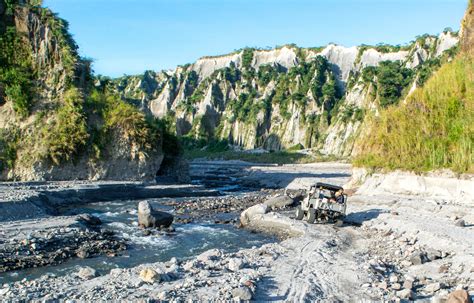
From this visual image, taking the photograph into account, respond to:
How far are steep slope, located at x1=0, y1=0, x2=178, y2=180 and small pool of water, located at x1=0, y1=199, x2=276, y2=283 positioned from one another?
1175 cm

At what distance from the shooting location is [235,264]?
43.9ft

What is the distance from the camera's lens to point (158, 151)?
42094 mm

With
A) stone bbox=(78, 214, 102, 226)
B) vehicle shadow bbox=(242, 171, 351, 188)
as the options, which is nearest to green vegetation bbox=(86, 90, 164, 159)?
vehicle shadow bbox=(242, 171, 351, 188)

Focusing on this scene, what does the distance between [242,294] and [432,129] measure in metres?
22.0

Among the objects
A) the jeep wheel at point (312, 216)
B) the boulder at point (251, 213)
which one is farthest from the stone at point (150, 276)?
the boulder at point (251, 213)

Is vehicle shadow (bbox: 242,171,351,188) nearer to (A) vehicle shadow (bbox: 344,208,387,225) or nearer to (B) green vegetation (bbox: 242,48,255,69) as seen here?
(A) vehicle shadow (bbox: 344,208,387,225)

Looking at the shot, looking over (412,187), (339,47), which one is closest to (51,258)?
(412,187)

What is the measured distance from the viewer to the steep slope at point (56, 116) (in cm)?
3703

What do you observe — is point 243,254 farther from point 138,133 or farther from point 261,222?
point 138,133

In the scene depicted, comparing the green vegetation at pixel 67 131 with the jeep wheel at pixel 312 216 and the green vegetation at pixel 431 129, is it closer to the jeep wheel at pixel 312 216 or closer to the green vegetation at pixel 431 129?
the green vegetation at pixel 431 129

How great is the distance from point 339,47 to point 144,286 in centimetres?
13991

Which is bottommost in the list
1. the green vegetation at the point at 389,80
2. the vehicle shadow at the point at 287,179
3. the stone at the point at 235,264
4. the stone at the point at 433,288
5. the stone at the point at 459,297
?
the vehicle shadow at the point at 287,179

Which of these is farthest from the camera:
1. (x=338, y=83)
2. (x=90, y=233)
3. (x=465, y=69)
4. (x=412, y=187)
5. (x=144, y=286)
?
(x=338, y=83)

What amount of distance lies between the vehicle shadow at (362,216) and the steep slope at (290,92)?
6784 centimetres
